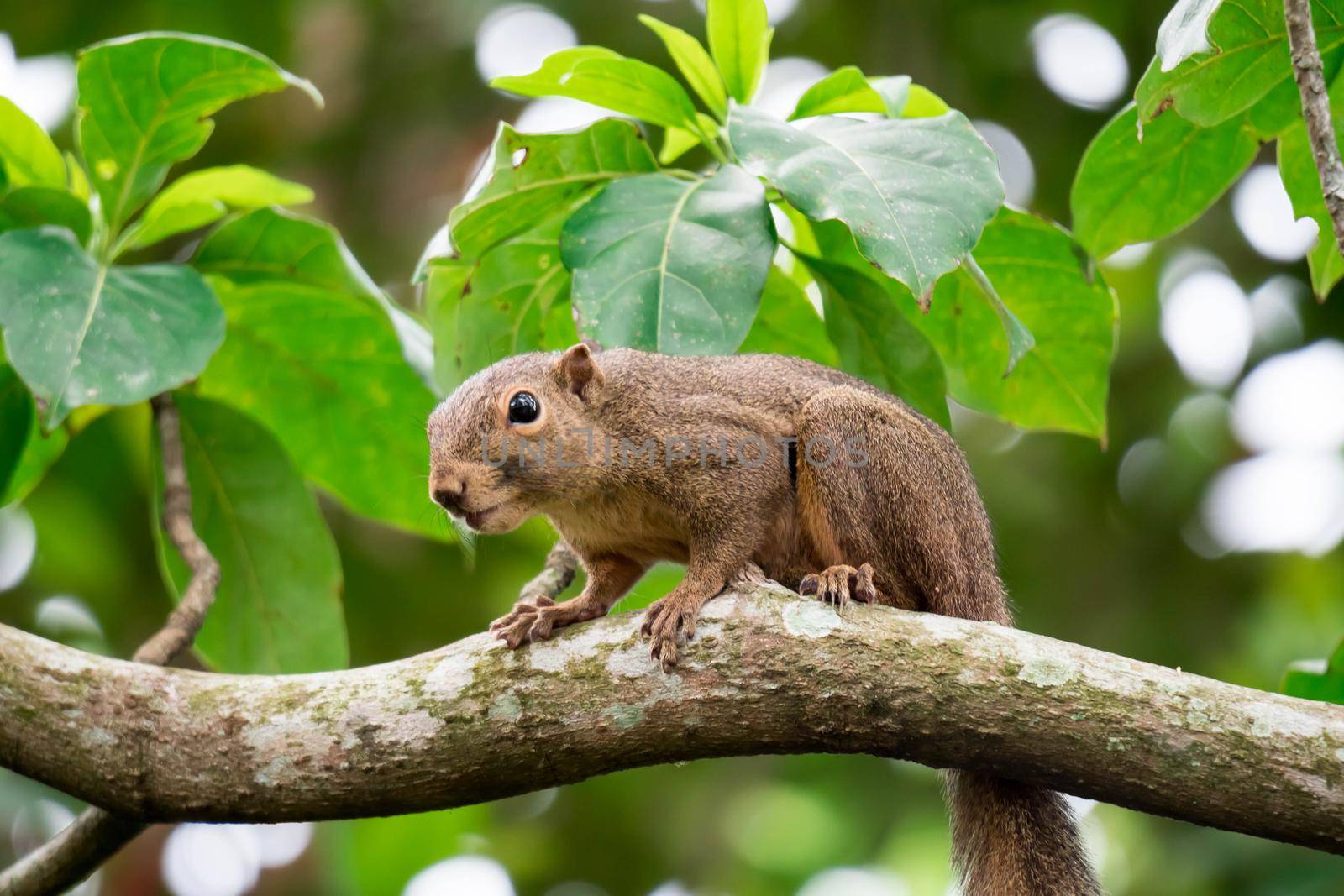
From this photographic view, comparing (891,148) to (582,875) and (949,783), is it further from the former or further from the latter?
(582,875)

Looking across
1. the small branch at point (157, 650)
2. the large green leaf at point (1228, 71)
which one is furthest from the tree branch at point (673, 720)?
the large green leaf at point (1228, 71)

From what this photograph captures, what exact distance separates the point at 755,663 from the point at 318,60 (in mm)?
5950

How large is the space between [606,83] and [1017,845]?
2.12 metres

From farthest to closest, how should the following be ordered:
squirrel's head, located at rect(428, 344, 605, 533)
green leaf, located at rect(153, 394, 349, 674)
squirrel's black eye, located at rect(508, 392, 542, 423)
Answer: green leaf, located at rect(153, 394, 349, 674) → squirrel's black eye, located at rect(508, 392, 542, 423) → squirrel's head, located at rect(428, 344, 605, 533)

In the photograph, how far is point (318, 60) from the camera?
24.8 feet

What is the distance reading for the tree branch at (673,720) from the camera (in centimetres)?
246

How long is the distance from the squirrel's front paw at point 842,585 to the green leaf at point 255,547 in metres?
1.75

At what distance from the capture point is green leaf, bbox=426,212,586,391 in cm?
370

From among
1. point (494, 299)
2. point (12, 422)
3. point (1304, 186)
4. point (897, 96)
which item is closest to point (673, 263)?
point (494, 299)

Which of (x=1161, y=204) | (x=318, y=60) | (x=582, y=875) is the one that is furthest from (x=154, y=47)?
(x=582, y=875)

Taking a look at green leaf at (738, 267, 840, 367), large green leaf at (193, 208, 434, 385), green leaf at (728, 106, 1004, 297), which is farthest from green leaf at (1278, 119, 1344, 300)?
large green leaf at (193, 208, 434, 385)

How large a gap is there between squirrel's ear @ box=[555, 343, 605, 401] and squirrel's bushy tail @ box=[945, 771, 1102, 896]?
4.78 ft

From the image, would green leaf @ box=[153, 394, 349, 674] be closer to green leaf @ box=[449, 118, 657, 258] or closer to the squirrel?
the squirrel

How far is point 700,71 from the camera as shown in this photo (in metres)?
3.70
